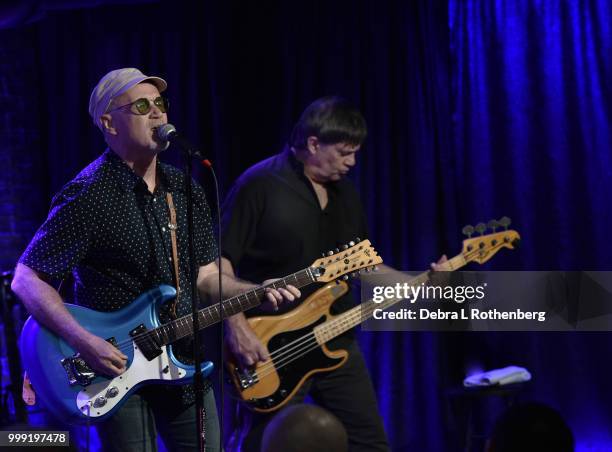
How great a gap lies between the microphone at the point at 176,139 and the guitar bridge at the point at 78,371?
92 centimetres

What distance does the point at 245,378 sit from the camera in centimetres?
411

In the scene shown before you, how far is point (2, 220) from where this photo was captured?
236 inches

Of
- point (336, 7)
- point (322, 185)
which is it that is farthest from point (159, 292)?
point (336, 7)

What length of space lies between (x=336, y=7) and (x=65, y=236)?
3.12 meters

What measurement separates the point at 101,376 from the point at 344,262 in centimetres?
127

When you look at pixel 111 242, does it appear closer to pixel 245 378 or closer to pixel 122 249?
pixel 122 249

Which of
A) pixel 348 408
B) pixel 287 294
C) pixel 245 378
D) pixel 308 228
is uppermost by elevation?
pixel 308 228

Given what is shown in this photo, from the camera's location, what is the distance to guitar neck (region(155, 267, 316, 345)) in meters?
3.32

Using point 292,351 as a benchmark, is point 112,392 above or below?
above

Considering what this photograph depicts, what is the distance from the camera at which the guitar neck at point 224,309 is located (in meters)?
3.32

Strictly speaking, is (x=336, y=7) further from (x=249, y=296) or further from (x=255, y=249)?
(x=249, y=296)

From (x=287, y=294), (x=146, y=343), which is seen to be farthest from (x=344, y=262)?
(x=146, y=343)

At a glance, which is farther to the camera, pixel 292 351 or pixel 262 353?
pixel 292 351

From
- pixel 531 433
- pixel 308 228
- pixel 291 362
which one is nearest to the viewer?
pixel 531 433
